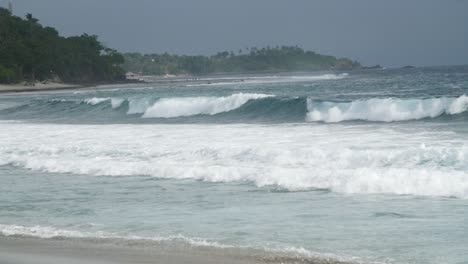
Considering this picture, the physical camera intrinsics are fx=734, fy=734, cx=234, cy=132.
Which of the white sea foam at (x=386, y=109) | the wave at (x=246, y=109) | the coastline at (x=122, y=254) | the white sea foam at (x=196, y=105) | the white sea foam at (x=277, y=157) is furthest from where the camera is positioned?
the white sea foam at (x=196, y=105)

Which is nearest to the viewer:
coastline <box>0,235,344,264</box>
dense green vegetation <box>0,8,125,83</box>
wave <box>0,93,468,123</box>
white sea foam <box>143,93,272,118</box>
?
coastline <box>0,235,344,264</box>

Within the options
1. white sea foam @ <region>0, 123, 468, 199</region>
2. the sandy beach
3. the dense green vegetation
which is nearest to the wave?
white sea foam @ <region>0, 123, 468, 199</region>

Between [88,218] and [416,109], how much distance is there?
16.1 meters

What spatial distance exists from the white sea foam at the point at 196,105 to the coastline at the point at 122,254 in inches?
904

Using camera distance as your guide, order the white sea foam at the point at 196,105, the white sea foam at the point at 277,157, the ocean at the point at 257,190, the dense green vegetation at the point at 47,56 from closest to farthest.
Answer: the ocean at the point at 257,190, the white sea foam at the point at 277,157, the white sea foam at the point at 196,105, the dense green vegetation at the point at 47,56

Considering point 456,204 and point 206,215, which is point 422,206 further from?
point 206,215

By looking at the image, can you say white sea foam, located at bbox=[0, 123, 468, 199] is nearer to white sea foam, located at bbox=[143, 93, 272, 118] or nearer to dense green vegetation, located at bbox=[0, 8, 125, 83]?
white sea foam, located at bbox=[143, 93, 272, 118]

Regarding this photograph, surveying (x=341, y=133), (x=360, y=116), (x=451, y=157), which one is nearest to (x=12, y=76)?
(x=360, y=116)

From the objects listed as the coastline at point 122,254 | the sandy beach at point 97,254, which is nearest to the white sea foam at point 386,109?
the coastline at point 122,254

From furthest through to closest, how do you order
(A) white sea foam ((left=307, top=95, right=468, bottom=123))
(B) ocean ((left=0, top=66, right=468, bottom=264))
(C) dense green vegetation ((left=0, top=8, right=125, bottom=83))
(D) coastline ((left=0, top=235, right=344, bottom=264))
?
(C) dense green vegetation ((left=0, top=8, right=125, bottom=83)) < (A) white sea foam ((left=307, top=95, right=468, bottom=123)) < (B) ocean ((left=0, top=66, right=468, bottom=264)) < (D) coastline ((left=0, top=235, right=344, bottom=264))

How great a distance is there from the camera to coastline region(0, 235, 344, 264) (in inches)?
272

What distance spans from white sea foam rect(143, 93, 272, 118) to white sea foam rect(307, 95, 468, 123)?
5.43 meters

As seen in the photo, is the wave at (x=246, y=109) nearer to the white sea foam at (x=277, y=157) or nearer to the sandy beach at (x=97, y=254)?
the white sea foam at (x=277, y=157)

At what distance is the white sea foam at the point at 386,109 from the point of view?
22.2 m
